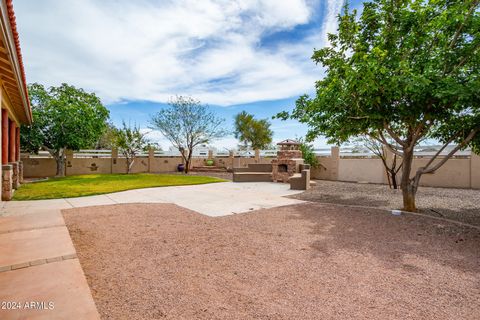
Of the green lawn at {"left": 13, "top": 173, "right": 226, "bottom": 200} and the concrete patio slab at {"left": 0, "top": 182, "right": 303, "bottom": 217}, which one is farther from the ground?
the green lawn at {"left": 13, "top": 173, "right": 226, "bottom": 200}

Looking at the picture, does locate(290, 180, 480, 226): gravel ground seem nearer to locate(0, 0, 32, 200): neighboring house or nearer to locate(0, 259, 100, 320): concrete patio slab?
locate(0, 259, 100, 320): concrete patio slab

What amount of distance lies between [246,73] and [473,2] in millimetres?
9647

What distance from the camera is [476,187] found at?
10.9 meters

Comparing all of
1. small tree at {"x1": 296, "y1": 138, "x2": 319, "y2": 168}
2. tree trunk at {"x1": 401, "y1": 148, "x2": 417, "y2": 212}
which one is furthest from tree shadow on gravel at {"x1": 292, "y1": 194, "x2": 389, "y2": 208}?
small tree at {"x1": 296, "y1": 138, "x2": 319, "y2": 168}

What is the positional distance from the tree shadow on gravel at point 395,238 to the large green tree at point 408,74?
1435mm

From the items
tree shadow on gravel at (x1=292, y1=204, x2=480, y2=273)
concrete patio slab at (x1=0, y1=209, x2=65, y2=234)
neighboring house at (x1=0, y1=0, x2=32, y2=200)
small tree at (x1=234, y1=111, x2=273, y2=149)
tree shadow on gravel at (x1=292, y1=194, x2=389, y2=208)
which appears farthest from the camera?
small tree at (x1=234, y1=111, x2=273, y2=149)

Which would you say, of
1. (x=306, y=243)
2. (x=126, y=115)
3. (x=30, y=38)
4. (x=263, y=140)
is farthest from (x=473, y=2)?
(x=263, y=140)

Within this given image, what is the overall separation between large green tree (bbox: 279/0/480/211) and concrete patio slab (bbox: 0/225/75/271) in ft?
19.4

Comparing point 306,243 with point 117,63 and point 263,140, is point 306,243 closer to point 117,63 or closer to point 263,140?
point 117,63

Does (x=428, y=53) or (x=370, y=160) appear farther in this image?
(x=370, y=160)

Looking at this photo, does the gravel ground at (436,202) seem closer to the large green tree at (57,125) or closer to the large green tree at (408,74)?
the large green tree at (408,74)

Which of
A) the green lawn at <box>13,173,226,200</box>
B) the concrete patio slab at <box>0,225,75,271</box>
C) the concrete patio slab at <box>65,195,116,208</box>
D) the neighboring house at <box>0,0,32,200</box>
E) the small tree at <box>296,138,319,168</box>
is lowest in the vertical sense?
the concrete patio slab at <box>65,195,116,208</box>

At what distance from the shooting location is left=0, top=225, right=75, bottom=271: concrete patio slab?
311 centimetres

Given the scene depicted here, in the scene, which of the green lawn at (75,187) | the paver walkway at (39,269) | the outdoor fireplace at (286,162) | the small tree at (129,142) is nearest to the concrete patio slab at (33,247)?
the paver walkway at (39,269)
